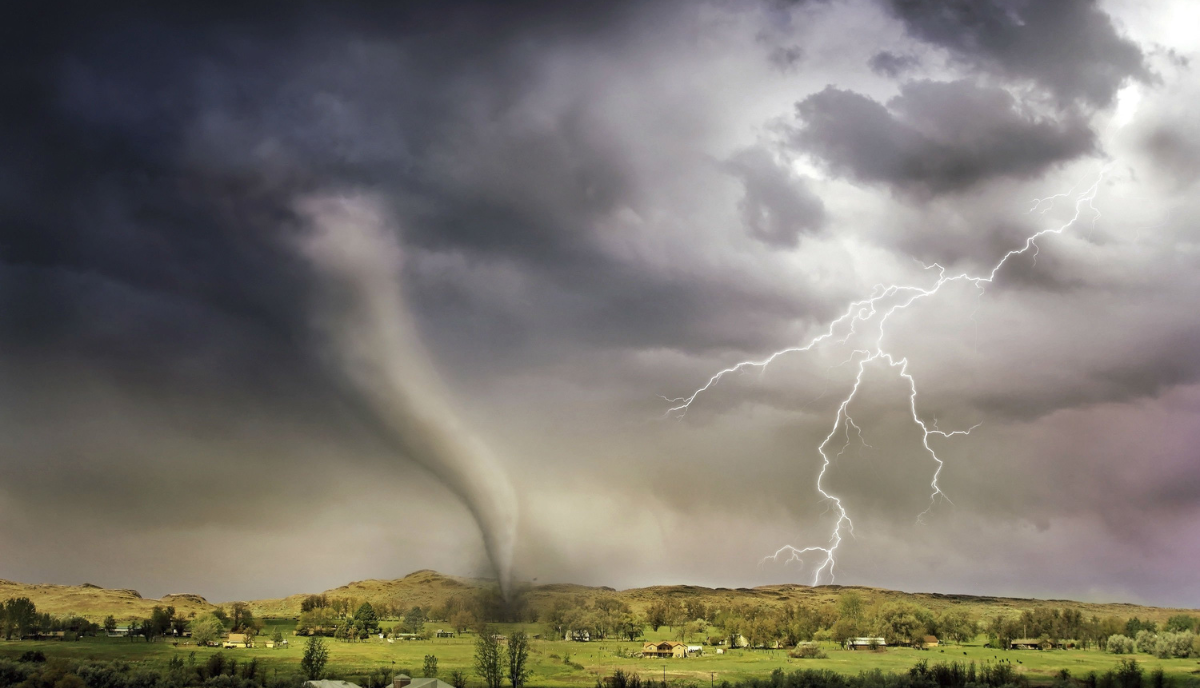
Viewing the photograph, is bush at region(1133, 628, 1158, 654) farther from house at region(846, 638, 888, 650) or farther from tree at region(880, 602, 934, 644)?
house at region(846, 638, 888, 650)

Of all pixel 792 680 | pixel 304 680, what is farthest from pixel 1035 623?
pixel 304 680

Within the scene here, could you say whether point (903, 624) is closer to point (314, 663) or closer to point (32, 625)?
point (314, 663)

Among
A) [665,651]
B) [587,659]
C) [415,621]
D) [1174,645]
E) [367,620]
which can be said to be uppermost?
[1174,645]

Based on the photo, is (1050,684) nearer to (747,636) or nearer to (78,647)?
(747,636)

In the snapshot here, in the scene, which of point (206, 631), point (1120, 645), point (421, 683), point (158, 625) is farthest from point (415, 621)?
point (1120, 645)

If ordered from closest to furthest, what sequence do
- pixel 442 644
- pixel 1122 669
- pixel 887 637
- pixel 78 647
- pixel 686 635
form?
pixel 1122 669 < pixel 78 647 < pixel 442 644 < pixel 887 637 < pixel 686 635

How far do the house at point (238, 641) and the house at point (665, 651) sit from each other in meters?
57.4

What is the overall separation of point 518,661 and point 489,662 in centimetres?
308

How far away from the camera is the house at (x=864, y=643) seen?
115 meters

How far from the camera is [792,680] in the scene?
68625mm

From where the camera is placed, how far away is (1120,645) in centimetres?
10688

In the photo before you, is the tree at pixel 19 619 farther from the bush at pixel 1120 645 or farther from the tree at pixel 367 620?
the bush at pixel 1120 645

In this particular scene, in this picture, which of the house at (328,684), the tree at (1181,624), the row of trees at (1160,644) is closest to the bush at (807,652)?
the row of trees at (1160,644)

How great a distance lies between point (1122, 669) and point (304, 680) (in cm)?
8019
